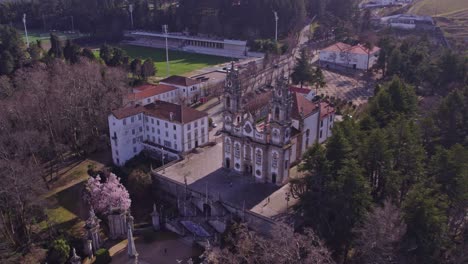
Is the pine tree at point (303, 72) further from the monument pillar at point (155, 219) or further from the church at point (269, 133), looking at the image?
the monument pillar at point (155, 219)

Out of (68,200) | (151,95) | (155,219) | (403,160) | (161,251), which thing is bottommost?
(161,251)

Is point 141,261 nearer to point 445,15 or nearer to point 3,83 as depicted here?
point 3,83

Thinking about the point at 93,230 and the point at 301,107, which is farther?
the point at 301,107

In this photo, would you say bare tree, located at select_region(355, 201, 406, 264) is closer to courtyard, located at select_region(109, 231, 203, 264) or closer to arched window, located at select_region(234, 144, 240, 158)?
courtyard, located at select_region(109, 231, 203, 264)

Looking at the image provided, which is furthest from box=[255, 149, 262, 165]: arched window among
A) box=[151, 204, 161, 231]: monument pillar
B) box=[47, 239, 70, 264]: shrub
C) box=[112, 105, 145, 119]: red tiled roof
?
box=[47, 239, 70, 264]: shrub

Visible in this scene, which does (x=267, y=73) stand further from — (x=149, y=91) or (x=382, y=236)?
(x=382, y=236)

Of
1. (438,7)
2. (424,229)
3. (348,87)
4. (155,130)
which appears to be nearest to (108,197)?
(155,130)

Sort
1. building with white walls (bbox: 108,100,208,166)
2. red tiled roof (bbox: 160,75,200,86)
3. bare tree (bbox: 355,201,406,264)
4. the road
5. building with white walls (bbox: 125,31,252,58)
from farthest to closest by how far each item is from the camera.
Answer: building with white walls (bbox: 125,31,252,58), red tiled roof (bbox: 160,75,200,86), the road, building with white walls (bbox: 108,100,208,166), bare tree (bbox: 355,201,406,264)
